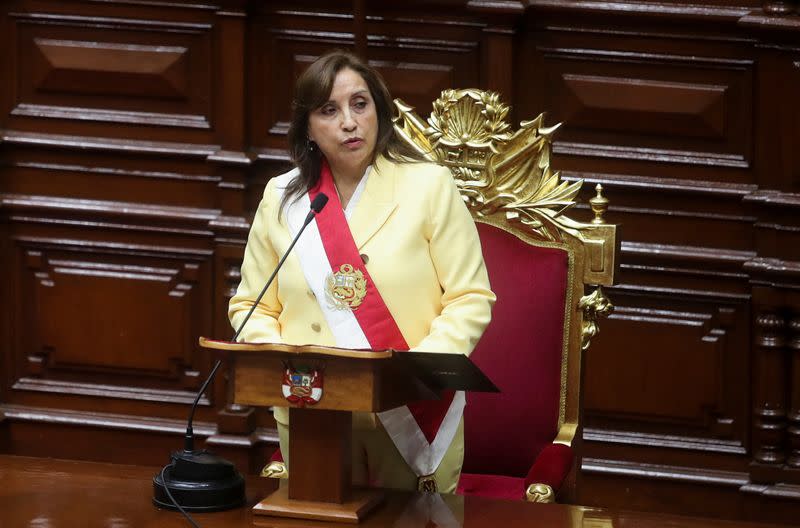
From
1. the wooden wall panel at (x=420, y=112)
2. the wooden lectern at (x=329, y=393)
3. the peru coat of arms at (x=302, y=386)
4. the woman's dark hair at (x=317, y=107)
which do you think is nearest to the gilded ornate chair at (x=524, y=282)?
the woman's dark hair at (x=317, y=107)

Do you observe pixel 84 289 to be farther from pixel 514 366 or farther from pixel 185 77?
pixel 514 366

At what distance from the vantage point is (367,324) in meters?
2.43

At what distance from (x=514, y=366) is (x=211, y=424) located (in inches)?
66.5

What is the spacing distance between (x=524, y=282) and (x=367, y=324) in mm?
519

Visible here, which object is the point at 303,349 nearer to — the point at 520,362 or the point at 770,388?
the point at 520,362

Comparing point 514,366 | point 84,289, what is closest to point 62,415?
point 84,289

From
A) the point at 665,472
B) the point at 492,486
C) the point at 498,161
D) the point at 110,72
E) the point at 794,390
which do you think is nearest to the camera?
the point at 492,486

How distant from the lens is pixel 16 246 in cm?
440

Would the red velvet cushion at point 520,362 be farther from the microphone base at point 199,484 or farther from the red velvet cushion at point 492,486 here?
the microphone base at point 199,484

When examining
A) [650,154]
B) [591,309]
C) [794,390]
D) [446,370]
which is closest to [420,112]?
[650,154]

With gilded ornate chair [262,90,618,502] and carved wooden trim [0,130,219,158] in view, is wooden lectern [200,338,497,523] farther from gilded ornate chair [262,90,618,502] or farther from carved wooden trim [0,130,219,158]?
carved wooden trim [0,130,219,158]

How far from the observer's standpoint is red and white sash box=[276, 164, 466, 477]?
243 centimetres

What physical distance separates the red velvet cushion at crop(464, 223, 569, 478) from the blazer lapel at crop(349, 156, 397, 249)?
0.41 metres

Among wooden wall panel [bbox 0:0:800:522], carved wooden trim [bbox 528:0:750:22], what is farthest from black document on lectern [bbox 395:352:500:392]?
carved wooden trim [bbox 528:0:750:22]
